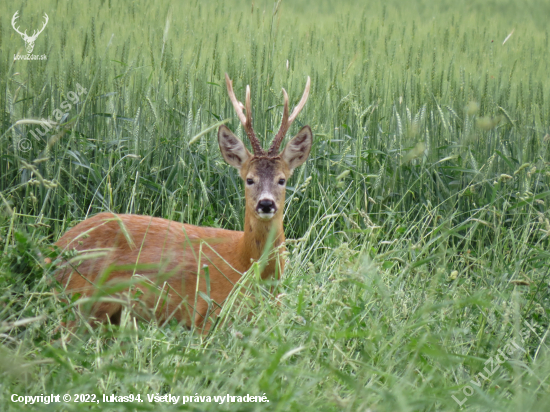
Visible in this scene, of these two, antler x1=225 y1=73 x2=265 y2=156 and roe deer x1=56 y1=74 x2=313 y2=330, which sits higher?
antler x1=225 y1=73 x2=265 y2=156

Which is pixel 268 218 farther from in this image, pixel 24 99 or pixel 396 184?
pixel 24 99

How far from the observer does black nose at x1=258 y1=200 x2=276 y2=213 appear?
3.96 m

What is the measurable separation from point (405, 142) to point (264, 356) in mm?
3489

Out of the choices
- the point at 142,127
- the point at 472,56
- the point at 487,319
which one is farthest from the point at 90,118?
the point at 472,56

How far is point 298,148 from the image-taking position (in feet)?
14.5

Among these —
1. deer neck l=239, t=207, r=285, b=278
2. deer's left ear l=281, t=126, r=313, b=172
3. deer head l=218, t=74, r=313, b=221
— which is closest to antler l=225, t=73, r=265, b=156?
deer head l=218, t=74, r=313, b=221

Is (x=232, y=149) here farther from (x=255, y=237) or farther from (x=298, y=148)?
(x=255, y=237)

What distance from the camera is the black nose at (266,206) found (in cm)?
396

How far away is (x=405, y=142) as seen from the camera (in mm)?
5363

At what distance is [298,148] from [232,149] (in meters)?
0.44
